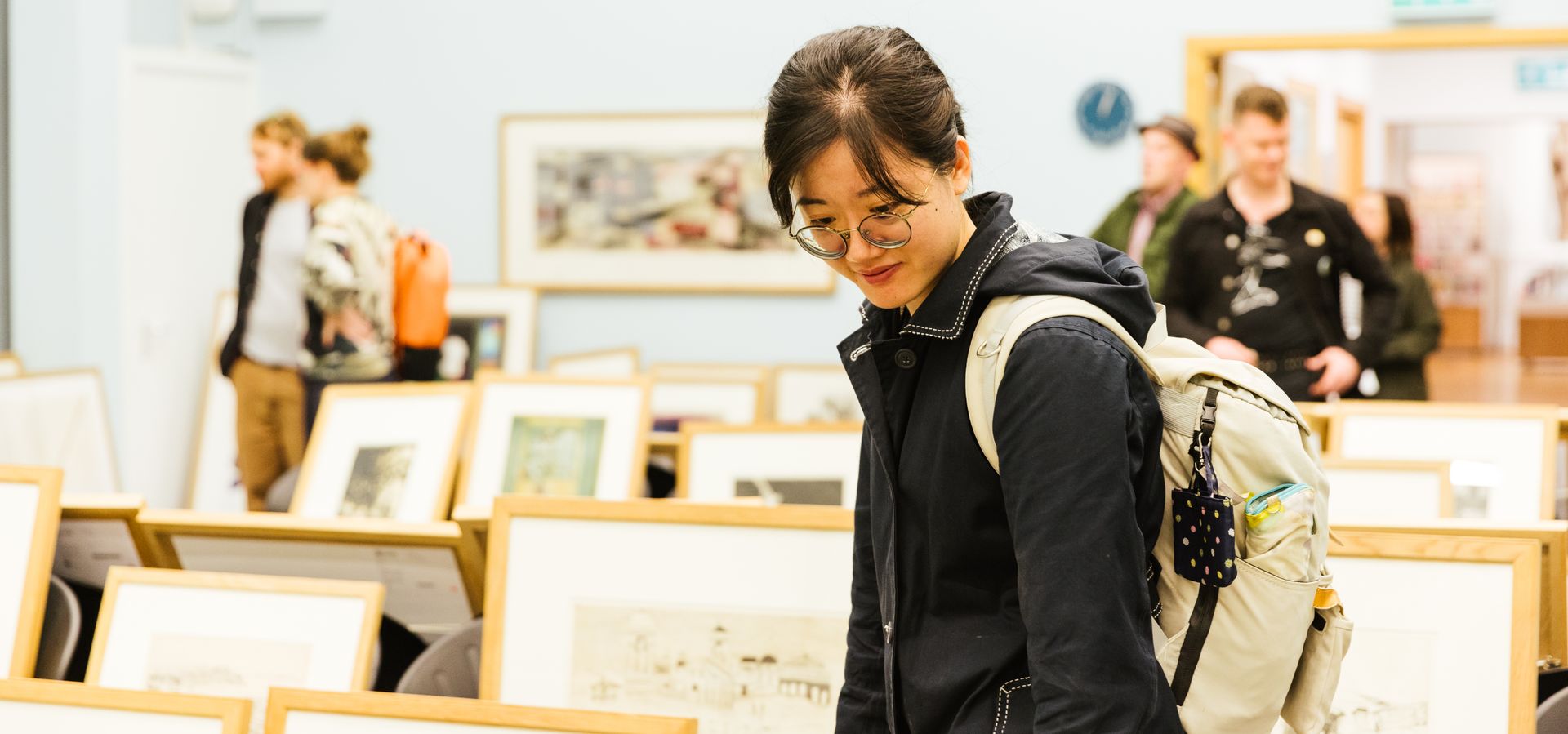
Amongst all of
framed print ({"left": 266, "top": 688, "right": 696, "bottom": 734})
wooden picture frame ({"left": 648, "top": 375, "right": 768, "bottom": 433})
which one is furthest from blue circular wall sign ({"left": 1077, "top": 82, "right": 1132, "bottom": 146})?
framed print ({"left": 266, "top": 688, "right": 696, "bottom": 734})

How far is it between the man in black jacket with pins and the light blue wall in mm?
2452

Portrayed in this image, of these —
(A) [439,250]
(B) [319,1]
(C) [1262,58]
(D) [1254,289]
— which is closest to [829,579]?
(D) [1254,289]

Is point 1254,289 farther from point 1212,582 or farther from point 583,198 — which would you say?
point 583,198

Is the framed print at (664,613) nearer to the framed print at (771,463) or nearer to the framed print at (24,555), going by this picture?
the framed print at (24,555)

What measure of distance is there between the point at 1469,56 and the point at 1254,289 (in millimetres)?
14858

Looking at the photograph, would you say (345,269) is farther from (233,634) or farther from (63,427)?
(233,634)

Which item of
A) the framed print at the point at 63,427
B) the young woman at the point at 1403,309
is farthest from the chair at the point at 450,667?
the young woman at the point at 1403,309

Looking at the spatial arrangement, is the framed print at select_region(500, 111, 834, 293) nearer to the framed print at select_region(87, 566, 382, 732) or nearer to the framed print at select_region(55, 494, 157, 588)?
the framed print at select_region(55, 494, 157, 588)

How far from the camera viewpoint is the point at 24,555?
2834 millimetres

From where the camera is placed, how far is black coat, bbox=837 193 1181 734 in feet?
4.35

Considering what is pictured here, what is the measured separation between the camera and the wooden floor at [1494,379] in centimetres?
1338

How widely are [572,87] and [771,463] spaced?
493cm

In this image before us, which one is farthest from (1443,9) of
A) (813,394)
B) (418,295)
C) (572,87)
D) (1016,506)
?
(1016,506)

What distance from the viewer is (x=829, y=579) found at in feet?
8.18
